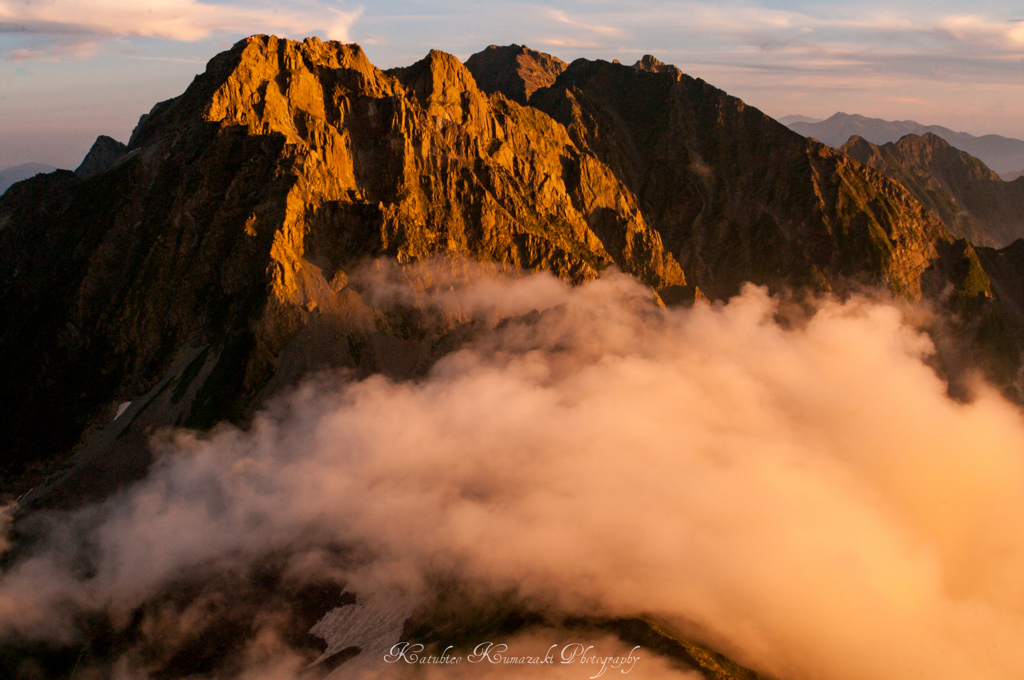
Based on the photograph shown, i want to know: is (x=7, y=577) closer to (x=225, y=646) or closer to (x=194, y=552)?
(x=194, y=552)

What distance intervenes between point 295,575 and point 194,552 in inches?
1006

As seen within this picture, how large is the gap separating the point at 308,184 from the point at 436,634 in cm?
12209

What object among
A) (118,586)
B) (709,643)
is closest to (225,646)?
(118,586)

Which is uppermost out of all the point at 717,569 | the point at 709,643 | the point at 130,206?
the point at 130,206

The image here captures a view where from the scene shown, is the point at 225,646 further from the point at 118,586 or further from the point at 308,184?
the point at 308,184

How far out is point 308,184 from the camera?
194375 millimetres

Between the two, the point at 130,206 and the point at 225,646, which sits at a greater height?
the point at 130,206

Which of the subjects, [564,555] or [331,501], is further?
[331,501]

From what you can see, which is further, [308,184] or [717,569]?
[308,184]

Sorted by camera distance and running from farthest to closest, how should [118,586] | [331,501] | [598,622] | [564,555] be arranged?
[331,501] → [564,555] → [118,586] → [598,622]

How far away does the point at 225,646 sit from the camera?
470ft

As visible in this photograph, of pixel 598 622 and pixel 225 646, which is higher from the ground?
pixel 598 622

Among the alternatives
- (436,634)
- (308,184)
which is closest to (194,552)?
(436,634)

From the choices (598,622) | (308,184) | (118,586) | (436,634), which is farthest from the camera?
(308,184)
